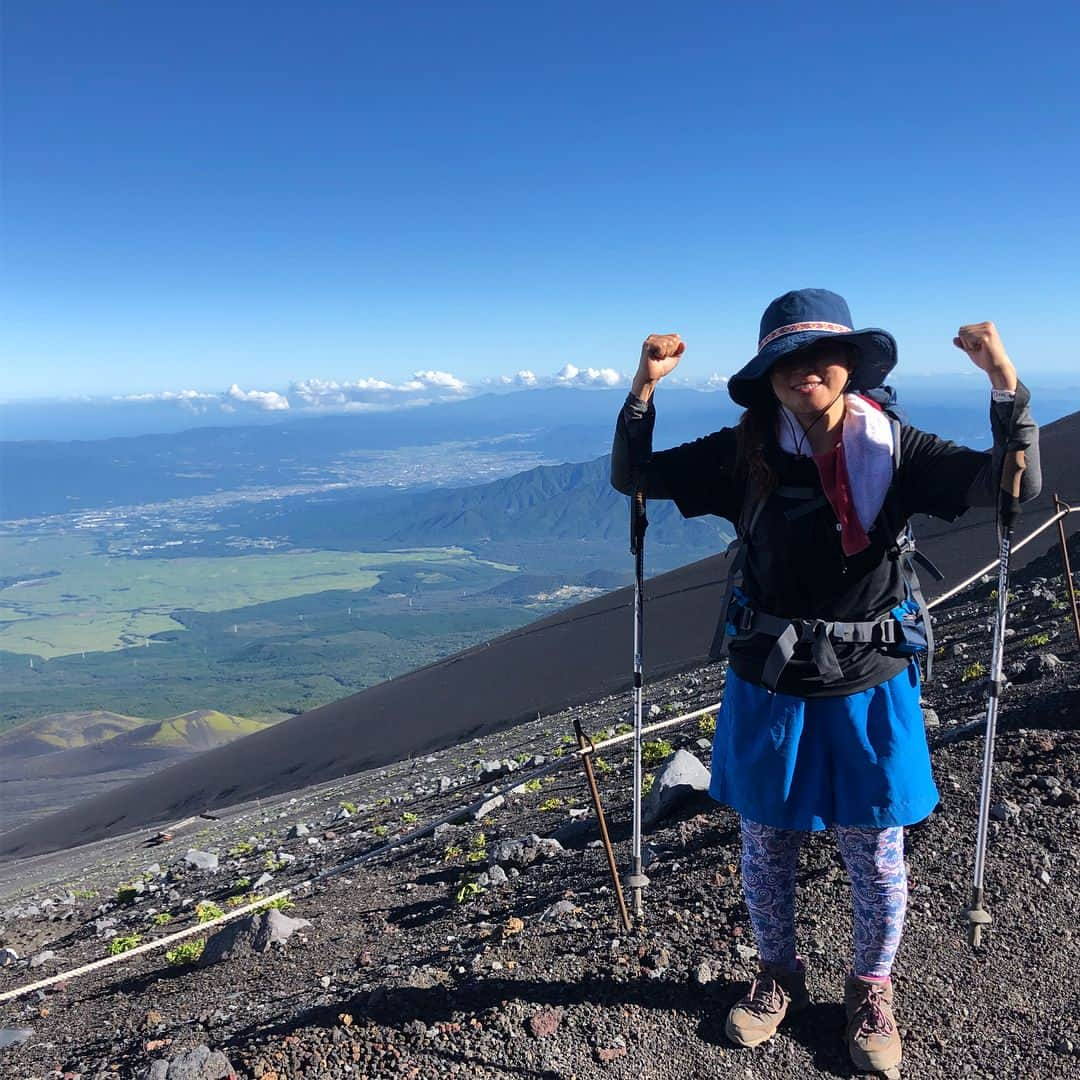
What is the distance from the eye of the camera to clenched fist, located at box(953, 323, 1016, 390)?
2.30 meters

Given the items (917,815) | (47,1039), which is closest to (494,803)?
(47,1039)

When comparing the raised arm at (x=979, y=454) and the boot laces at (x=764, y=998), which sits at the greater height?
the raised arm at (x=979, y=454)

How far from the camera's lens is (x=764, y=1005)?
9.03 feet

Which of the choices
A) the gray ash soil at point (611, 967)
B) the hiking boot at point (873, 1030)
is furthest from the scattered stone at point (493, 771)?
the hiking boot at point (873, 1030)

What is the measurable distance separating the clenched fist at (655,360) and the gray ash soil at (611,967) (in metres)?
2.12

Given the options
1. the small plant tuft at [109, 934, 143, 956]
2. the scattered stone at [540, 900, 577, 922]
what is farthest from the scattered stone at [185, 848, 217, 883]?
the scattered stone at [540, 900, 577, 922]

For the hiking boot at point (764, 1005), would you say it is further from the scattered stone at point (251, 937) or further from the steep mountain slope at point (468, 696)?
the steep mountain slope at point (468, 696)

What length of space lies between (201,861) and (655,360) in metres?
7.17

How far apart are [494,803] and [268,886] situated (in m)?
1.83

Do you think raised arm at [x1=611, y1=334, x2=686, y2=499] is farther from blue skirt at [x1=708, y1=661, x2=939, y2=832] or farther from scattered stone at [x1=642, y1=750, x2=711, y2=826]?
scattered stone at [x1=642, y1=750, x2=711, y2=826]

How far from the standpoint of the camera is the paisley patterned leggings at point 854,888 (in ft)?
8.20

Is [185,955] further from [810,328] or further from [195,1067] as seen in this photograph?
[810,328]

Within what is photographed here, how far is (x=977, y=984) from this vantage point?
297 cm

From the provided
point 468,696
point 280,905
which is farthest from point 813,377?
point 468,696
